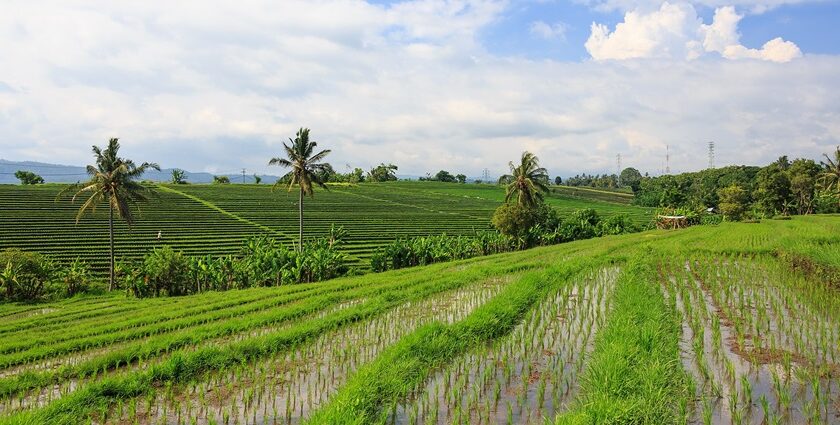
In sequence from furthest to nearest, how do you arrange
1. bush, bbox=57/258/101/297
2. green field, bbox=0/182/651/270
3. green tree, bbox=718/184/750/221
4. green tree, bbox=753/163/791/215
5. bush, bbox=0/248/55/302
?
green tree, bbox=753/163/791/215 → green tree, bbox=718/184/750/221 → green field, bbox=0/182/651/270 → bush, bbox=57/258/101/297 → bush, bbox=0/248/55/302

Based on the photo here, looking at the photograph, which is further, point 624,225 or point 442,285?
point 624,225

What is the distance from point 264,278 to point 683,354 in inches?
1048

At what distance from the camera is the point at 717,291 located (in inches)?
717

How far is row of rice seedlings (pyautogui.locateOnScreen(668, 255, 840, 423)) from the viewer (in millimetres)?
8477

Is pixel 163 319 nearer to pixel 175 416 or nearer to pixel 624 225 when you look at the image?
pixel 175 416

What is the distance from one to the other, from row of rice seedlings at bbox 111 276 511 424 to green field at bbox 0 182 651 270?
27.6 m

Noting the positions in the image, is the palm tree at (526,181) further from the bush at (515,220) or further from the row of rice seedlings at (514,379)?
the row of rice seedlings at (514,379)

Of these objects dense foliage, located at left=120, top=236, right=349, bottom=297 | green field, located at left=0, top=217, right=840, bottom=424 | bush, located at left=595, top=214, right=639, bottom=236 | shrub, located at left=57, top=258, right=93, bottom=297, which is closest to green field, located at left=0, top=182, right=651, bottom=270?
dense foliage, located at left=120, top=236, right=349, bottom=297

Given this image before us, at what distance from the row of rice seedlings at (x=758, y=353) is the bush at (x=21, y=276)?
32.6 metres

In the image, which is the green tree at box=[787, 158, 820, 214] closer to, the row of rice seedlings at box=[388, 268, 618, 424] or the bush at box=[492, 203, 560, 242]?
the bush at box=[492, 203, 560, 242]

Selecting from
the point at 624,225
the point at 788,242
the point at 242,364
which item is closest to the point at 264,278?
the point at 242,364

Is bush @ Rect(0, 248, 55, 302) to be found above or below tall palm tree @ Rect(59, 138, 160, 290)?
below

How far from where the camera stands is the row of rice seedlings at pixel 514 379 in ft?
28.3

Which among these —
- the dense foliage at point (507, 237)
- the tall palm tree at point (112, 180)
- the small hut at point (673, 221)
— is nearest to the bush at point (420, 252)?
the dense foliage at point (507, 237)
